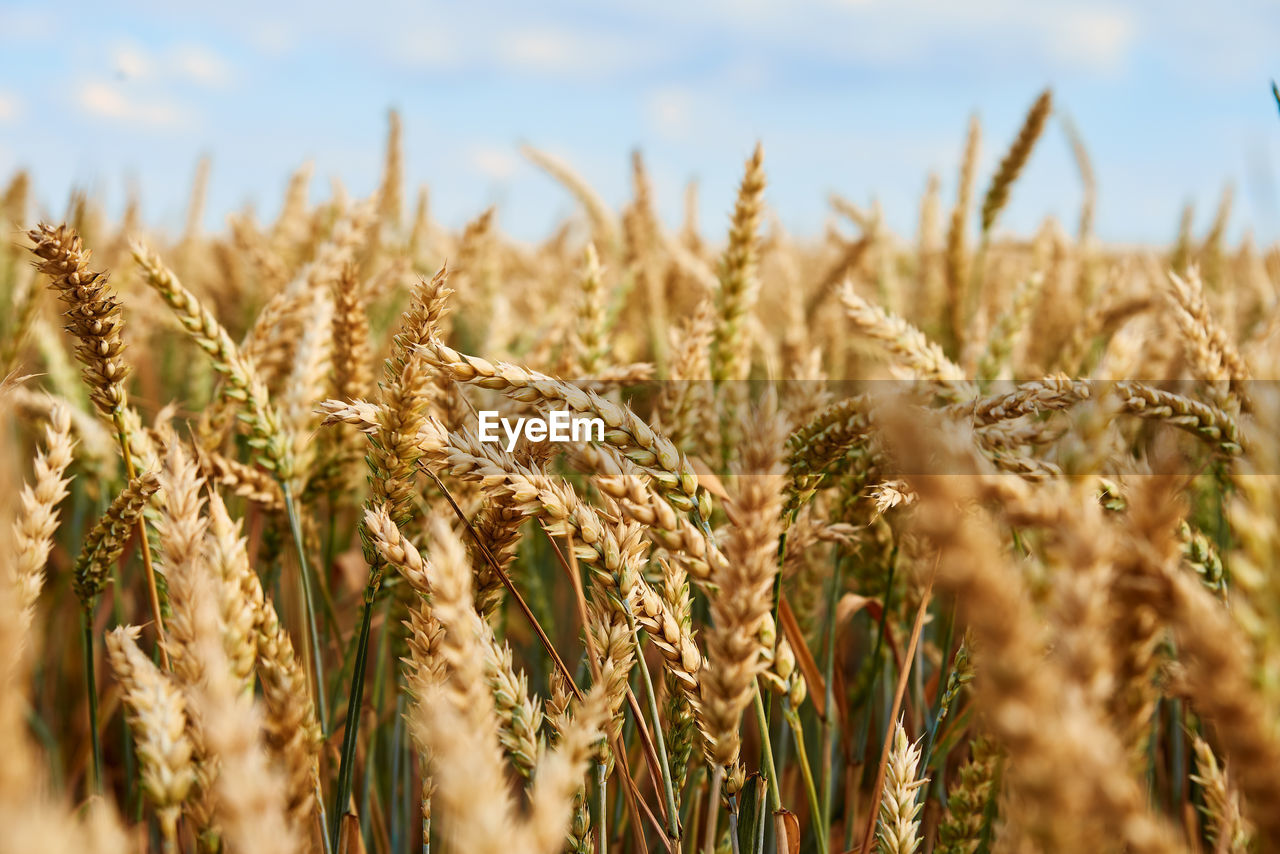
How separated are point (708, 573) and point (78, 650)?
1778 millimetres

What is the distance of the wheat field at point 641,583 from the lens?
0.40 m

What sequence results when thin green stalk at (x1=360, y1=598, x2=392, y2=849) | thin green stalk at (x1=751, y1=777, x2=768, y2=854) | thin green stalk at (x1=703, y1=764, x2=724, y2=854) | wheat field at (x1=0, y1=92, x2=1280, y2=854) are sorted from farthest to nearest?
thin green stalk at (x1=360, y1=598, x2=392, y2=849) → thin green stalk at (x1=751, y1=777, x2=768, y2=854) → thin green stalk at (x1=703, y1=764, x2=724, y2=854) → wheat field at (x1=0, y1=92, x2=1280, y2=854)

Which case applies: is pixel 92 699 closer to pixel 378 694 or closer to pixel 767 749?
pixel 378 694

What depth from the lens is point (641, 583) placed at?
0.76m

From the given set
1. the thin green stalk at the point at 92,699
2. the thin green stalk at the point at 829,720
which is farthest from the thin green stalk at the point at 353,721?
the thin green stalk at the point at 829,720

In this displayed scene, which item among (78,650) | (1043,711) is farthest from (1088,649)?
(78,650)

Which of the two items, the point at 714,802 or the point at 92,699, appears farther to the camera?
the point at 92,699

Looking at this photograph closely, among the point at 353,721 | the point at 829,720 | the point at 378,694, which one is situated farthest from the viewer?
the point at 378,694

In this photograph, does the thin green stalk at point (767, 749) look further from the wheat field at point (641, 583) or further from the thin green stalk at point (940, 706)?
the thin green stalk at point (940, 706)

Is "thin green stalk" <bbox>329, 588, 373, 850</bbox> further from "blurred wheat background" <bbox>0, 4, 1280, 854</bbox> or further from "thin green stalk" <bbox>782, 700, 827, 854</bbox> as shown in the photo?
"thin green stalk" <bbox>782, 700, 827, 854</bbox>

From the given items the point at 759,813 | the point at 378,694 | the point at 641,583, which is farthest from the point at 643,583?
the point at 378,694

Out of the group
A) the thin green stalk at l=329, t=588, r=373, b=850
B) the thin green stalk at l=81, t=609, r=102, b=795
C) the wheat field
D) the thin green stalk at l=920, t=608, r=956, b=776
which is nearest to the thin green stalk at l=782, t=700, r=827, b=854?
the wheat field

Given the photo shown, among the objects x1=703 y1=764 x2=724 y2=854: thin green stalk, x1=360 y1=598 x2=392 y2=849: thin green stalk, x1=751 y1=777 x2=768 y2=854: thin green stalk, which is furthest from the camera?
x1=360 y1=598 x2=392 y2=849: thin green stalk

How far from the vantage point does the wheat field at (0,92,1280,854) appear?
398 millimetres
